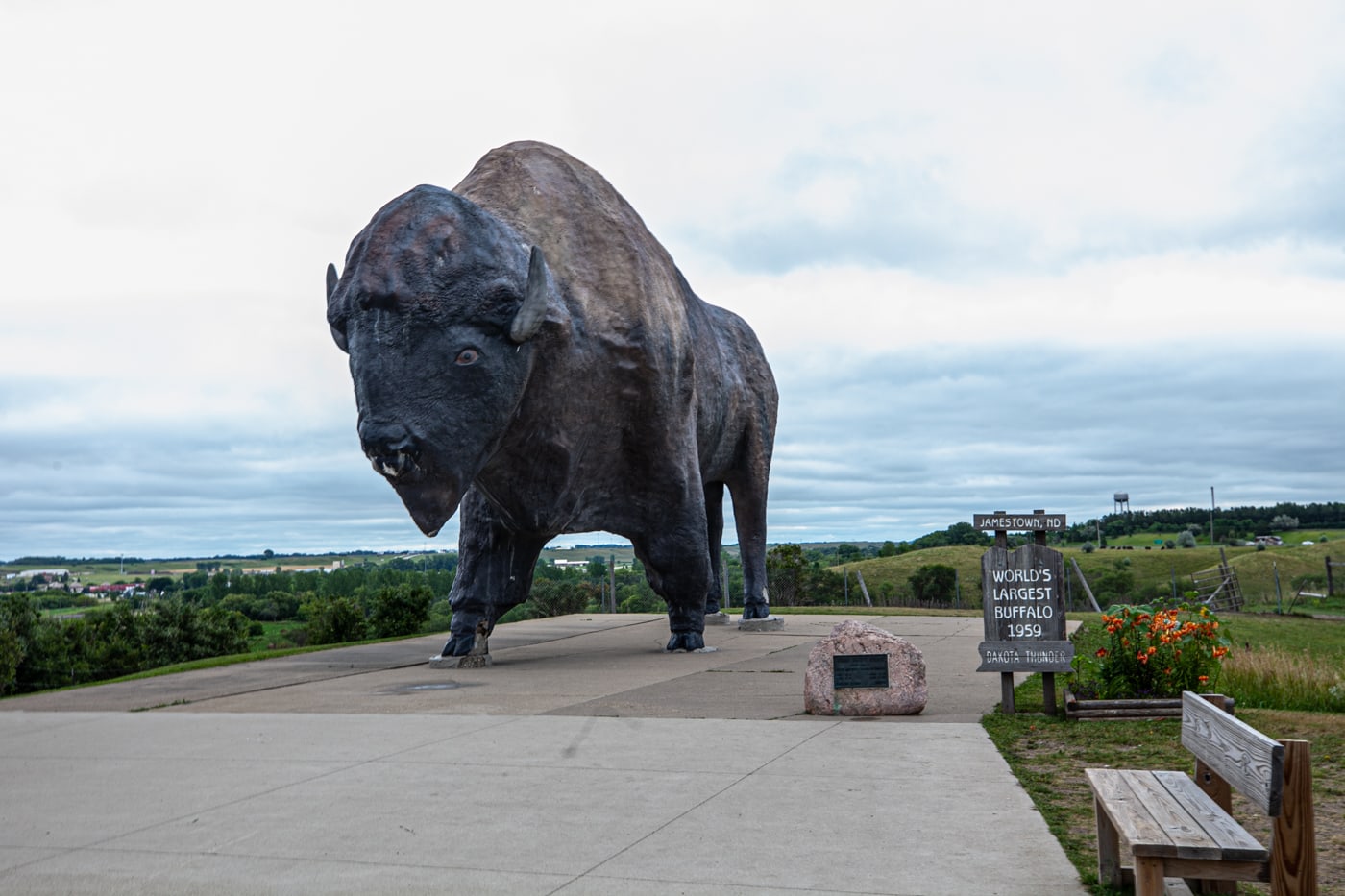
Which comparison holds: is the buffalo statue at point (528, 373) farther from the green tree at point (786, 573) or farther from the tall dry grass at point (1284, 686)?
the green tree at point (786, 573)

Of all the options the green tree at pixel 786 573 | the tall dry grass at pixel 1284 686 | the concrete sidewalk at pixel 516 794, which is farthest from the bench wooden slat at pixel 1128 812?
the green tree at pixel 786 573

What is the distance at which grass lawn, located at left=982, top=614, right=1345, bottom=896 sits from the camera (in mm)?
4973

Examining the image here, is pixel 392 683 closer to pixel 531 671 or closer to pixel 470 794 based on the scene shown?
pixel 531 671

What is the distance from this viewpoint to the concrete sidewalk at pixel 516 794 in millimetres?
4648

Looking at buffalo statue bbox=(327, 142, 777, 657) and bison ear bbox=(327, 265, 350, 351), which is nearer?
buffalo statue bbox=(327, 142, 777, 657)

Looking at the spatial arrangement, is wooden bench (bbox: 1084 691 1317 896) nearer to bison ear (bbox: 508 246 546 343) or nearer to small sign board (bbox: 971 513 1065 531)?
small sign board (bbox: 971 513 1065 531)

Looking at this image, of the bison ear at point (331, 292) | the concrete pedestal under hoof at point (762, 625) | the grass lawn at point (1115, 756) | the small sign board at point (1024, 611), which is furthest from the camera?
the concrete pedestal under hoof at point (762, 625)

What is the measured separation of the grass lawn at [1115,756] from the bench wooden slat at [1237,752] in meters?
0.66

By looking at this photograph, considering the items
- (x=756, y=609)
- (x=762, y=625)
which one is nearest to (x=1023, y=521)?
(x=762, y=625)

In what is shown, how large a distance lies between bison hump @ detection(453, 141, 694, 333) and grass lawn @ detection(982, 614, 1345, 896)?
5485 mm

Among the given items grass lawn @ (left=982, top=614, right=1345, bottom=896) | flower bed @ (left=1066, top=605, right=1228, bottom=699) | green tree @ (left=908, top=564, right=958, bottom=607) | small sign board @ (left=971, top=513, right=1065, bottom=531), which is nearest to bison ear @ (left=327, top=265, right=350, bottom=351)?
small sign board @ (left=971, top=513, right=1065, bottom=531)

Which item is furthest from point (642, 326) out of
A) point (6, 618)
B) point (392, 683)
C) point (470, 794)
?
point (6, 618)

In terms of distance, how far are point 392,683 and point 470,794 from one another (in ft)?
19.2

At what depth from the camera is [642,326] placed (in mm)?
12367
